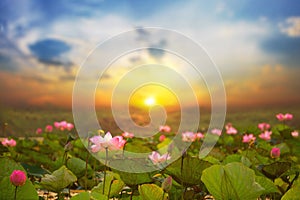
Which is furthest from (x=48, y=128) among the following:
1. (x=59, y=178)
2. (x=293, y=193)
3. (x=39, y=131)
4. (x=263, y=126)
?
(x=293, y=193)

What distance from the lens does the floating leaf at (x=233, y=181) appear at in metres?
0.91

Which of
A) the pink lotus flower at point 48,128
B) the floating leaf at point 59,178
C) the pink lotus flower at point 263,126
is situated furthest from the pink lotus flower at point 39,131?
the floating leaf at point 59,178

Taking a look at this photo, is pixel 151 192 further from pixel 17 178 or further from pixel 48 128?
A: pixel 48 128

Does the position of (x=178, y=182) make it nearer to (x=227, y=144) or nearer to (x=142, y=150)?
(x=142, y=150)

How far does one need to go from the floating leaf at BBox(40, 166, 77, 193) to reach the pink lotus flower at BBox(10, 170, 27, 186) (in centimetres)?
28

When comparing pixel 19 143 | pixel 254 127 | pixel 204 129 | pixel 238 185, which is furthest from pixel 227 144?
pixel 238 185

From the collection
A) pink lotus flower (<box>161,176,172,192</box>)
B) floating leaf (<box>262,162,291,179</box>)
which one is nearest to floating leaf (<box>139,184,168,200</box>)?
pink lotus flower (<box>161,176,172,192</box>)

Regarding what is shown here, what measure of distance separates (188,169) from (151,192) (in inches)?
6.6

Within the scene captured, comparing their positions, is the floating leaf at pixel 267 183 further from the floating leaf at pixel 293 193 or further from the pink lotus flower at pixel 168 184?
the pink lotus flower at pixel 168 184

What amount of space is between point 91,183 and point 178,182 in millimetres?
690

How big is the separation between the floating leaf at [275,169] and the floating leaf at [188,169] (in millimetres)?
301

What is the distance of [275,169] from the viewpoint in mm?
1331

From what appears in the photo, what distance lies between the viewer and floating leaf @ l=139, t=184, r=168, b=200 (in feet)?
3.21

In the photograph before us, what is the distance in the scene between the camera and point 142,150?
1564 mm
